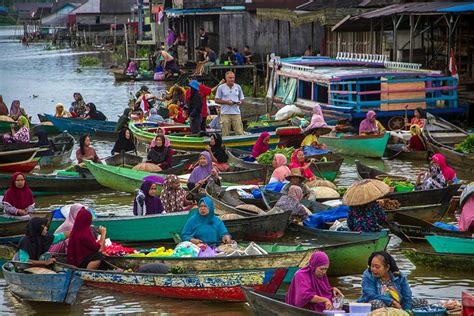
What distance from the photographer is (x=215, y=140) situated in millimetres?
18734

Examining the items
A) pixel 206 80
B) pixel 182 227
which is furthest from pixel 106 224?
pixel 206 80

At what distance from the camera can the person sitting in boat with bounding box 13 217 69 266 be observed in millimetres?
12336

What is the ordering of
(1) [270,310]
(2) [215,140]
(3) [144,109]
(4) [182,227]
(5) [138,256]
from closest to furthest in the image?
(1) [270,310] < (5) [138,256] < (4) [182,227] < (2) [215,140] < (3) [144,109]

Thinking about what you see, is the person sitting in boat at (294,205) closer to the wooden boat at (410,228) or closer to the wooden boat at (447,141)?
the wooden boat at (410,228)

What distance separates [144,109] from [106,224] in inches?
549

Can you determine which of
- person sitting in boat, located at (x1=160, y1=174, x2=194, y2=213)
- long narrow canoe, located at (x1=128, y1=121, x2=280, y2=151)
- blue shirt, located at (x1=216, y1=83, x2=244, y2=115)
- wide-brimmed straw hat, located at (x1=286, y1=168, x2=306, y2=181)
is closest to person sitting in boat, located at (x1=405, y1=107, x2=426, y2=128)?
long narrow canoe, located at (x1=128, y1=121, x2=280, y2=151)

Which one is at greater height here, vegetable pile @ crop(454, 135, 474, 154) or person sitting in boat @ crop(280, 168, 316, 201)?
person sitting in boat @ crop(280, 168, 316, 201)

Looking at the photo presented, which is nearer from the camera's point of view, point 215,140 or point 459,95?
point 215,140

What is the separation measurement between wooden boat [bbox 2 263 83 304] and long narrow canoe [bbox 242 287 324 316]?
272 cm

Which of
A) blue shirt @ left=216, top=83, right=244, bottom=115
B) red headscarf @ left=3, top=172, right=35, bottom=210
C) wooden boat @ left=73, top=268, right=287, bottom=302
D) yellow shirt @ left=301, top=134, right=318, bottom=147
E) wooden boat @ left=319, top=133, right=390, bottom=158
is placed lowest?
wooden boat @ left=319, top=133, right=390, bottom=158

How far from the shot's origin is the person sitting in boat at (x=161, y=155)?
19125 millimetres

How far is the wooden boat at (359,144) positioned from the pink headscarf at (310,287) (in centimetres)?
1275

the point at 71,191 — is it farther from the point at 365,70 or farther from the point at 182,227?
the point at 365,70

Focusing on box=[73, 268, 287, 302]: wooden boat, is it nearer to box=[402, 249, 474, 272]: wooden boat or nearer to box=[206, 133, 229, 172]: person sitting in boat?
box=[402, 249, 474, 272]: wooden boat
